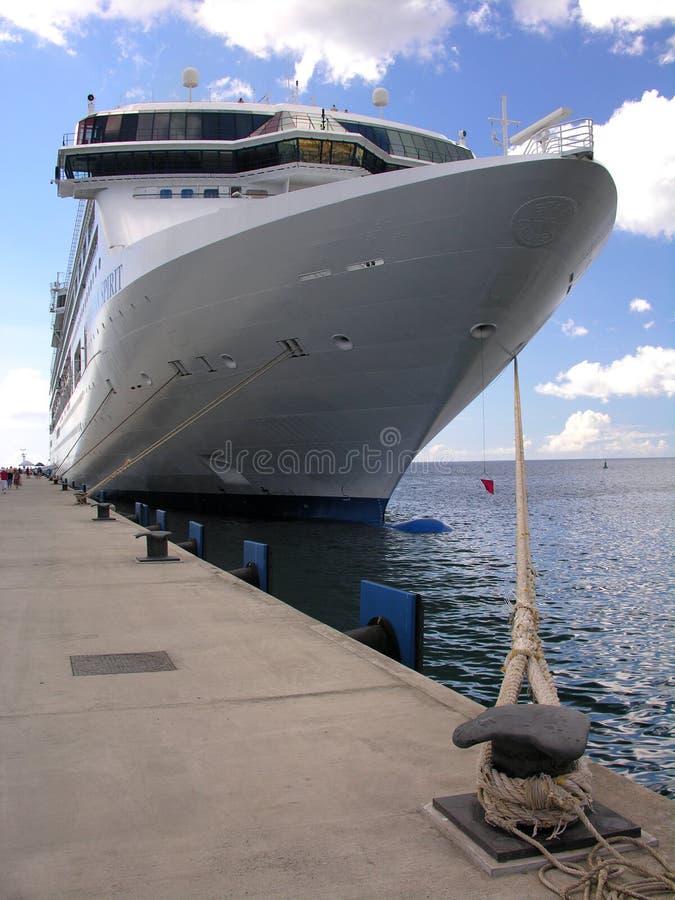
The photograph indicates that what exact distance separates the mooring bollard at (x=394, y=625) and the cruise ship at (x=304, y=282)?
326 inches

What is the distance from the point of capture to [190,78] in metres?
24.7

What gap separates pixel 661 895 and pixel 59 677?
11.8ft

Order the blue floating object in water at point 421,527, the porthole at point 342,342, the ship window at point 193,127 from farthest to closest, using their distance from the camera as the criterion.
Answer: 1. the blue floating object in water at point 421,527
2. the ship window at point 193,127
3. the porthole at point 342,342

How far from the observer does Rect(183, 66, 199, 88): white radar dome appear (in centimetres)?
2458

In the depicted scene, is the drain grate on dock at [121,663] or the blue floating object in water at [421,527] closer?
the drain grate on dock at [121,663]

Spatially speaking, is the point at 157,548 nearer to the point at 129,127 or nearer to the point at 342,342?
the point at 342,342

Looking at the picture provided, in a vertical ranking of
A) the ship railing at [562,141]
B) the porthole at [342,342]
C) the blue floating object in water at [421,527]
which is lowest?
the blue floating object in water at [421,527]

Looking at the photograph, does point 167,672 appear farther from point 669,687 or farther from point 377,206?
point 377,206

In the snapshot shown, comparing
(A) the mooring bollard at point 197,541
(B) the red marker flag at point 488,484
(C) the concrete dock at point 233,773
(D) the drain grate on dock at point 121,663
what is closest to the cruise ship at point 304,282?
(B) the red marker flag at point 488,484

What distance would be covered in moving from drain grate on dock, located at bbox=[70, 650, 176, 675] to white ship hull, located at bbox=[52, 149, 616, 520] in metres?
9.54

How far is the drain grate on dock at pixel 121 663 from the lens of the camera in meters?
4.82

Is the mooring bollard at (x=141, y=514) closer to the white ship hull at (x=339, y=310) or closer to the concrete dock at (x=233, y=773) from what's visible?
the white ship hull at (x=339, y=310)

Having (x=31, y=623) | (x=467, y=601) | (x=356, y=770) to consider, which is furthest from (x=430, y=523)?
(x=356, y=770)

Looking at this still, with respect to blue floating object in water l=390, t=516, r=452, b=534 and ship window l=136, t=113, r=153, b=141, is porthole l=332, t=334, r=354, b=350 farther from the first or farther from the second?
ship window l=136, t=113, r=153, b=141
